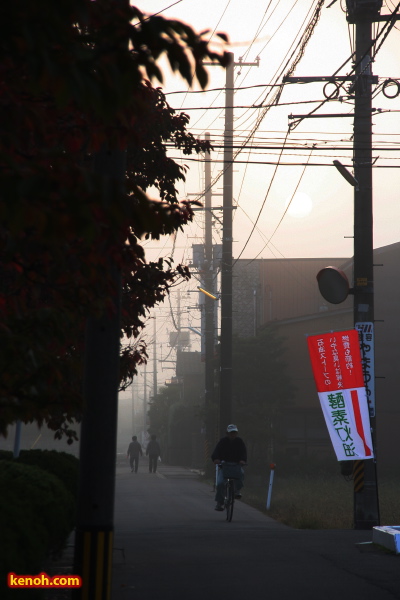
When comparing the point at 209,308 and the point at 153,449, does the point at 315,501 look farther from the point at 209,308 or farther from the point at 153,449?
the point at 153,449

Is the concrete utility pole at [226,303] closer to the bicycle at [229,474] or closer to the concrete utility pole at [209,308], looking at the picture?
the concrete utility pole at [209,308]

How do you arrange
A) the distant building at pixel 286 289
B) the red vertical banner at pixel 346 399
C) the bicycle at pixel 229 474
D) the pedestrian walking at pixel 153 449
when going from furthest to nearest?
1. the distant building at pixel 286 289
2. the pedestrian walking at pixel 153 449
3. the bicycle at pixel 229 474
4. the red vertical banner at pixel 346 399

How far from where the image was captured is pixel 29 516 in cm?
642

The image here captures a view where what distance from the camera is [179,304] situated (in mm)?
92750

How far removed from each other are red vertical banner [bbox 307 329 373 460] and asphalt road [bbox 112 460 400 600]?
162 cm

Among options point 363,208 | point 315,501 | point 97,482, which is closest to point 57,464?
point 97,482

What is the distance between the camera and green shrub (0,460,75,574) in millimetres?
5230

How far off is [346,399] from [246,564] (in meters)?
5.38

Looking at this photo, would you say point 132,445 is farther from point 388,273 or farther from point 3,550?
point 3,550

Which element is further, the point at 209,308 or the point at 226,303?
the point at 209,308

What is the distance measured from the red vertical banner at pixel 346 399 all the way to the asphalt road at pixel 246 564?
162 centimetres

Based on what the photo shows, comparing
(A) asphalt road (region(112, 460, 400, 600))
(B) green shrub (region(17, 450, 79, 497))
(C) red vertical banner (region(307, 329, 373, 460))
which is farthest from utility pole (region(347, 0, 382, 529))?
(B) green shrub (region(17, 450, 79, 497))

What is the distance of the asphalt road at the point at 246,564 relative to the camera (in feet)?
26.7

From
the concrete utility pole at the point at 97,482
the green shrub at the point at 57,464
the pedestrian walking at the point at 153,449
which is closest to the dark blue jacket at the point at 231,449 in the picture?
the green shrub at the point at 57,464
